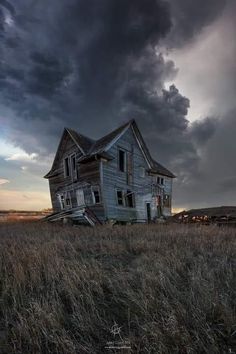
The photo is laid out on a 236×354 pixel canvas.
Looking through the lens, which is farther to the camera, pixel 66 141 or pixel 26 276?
pixel 66 141

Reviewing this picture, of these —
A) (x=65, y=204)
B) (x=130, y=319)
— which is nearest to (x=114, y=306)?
(x=130, y=319)

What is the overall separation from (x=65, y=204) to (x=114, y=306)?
1946cm

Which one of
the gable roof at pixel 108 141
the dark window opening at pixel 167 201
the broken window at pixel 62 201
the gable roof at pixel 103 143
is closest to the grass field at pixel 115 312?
the gable roof at pixel 103 143

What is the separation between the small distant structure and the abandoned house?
14.5 feet

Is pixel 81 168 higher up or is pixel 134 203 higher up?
→ pixel 81 168

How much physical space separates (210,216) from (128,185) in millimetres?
7313

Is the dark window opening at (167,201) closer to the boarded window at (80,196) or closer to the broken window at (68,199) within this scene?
the boarded window at (80,196)

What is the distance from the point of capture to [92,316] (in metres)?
2.82

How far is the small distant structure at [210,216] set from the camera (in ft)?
52.9

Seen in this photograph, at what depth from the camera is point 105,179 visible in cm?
1794

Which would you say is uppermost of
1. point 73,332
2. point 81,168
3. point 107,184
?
point 81,168

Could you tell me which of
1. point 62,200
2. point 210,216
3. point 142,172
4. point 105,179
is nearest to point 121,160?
point 105,179

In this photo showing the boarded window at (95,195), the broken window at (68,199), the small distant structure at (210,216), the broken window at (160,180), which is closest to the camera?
the small distant structure at (210,216)

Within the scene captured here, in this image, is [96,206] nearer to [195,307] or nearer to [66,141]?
[66,141]
